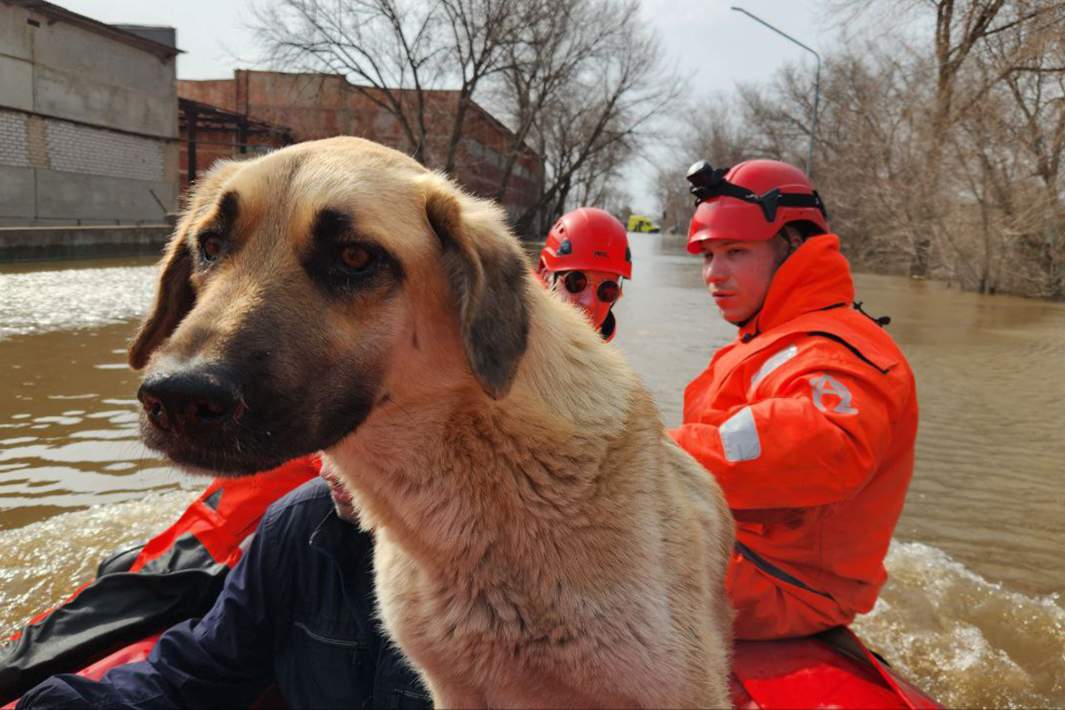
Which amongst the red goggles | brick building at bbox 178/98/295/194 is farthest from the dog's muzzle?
brick building at bbox 178/98/295/194

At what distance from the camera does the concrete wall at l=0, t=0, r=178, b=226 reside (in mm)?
25297

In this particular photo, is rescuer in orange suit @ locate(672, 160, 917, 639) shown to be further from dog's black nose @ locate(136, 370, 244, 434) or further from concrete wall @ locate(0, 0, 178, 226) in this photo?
concrete wall @ locate(0, 0, 178, 226)

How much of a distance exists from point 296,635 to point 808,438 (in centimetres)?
203

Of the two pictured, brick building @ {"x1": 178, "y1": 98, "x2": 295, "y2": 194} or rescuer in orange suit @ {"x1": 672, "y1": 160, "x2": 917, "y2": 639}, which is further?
Result: brick building @ {"x1": 178, "y1": 98, "x2": 295, "y2": 194}

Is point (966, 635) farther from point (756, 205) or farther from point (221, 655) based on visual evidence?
point (221, 655)

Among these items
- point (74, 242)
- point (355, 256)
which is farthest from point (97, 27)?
point (355, 256)

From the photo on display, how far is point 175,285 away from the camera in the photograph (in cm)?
258

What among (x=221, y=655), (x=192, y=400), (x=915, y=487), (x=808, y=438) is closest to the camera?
(x=192, y=400)

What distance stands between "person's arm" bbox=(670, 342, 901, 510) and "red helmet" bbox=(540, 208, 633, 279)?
2169 millimetres

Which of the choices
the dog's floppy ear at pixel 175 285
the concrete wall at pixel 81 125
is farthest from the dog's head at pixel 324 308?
the concrete wall at pixel 81 125

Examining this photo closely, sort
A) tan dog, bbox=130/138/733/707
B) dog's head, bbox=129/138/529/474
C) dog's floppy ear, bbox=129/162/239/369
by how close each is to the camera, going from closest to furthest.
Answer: dog's head, bbox=129/138/529/474
tan dog, bbox=130/138/733/707
dog's floppy ear, bbox=129/162/239/369

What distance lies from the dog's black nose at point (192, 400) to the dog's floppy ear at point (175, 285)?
37.1 inches

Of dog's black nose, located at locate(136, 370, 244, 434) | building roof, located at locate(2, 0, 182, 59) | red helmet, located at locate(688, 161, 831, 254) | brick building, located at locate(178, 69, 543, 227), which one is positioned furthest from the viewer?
brick building, located at locate(178, 69, 543, 227)

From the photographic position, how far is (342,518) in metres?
2.90
